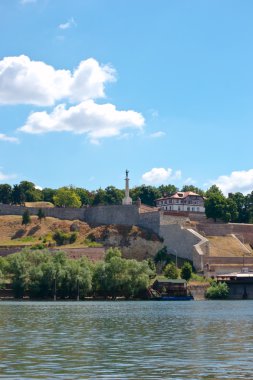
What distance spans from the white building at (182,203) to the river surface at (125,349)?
117m

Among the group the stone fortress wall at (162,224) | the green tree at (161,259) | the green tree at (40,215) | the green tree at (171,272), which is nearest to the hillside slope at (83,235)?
the green tree at (40,215)

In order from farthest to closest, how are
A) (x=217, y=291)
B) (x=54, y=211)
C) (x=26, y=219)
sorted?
(x=54, y=211) < (x=26, y=219) < (x=217, y=291)

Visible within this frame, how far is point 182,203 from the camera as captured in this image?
169625mm

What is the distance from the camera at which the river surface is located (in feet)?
83.0

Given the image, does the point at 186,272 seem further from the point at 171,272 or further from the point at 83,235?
the point at 83,235

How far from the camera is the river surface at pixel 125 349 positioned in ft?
83.0

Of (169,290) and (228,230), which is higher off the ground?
(228,230)

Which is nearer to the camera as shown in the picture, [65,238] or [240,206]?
[65,238]

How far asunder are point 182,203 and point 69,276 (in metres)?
80.2

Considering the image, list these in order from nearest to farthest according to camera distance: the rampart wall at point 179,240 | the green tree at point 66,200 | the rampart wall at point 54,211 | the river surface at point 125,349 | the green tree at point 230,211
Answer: the river surface at point 125,349, the rampart wall at point 179,240, the rampart wall at point 54,211, the green tree at point 230,211, the green tree at point 66,200

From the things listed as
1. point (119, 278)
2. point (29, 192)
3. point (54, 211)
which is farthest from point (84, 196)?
point (119, 278)

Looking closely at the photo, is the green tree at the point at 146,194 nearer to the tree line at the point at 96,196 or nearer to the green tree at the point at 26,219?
the tree line at the point at 96,196

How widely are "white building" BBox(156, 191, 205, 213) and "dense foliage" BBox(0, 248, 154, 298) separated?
229ft

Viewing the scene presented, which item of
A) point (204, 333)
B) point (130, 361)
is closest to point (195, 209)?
point (204, 333)
